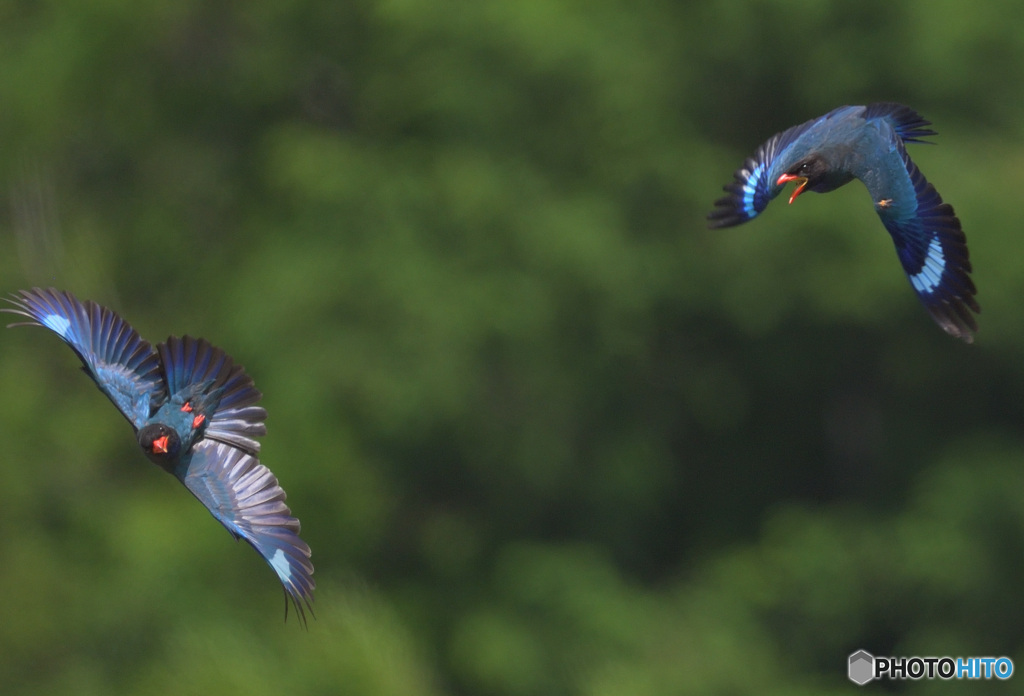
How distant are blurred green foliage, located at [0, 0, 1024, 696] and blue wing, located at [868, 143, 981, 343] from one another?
Answer: 8.74 meters

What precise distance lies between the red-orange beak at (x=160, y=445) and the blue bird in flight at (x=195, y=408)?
0.02 metres

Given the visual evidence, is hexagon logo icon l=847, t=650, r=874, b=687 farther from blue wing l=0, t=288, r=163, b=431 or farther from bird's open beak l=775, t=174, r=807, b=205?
blue wing l=0, t=288, r=163, b=431

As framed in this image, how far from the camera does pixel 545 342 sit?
1558cm

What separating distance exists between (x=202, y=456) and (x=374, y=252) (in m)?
9.99

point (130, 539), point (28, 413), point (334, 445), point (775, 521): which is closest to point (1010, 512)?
point (775, 521)

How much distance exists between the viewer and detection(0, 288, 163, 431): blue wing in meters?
5.60

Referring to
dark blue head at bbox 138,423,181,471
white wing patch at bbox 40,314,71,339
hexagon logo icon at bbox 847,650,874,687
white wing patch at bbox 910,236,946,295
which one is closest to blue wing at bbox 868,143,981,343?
white wing patch at bbox 910,236,946,295

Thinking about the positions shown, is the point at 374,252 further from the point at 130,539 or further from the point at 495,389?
the point at 130,539

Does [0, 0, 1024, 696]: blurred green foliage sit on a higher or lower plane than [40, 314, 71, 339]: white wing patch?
higher

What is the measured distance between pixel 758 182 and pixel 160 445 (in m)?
2.20

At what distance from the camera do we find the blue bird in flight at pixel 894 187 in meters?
5.40

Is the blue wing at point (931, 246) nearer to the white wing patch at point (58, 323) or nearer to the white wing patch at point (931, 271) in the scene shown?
the white wing patch at point (931, 271)

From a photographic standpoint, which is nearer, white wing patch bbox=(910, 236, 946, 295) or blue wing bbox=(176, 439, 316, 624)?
blue wing bbox=(176, 439, 316, 624)

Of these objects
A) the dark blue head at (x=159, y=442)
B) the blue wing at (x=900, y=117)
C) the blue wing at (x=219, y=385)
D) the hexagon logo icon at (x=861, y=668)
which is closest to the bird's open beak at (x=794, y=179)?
the blue wing at (x=900, y=117)
